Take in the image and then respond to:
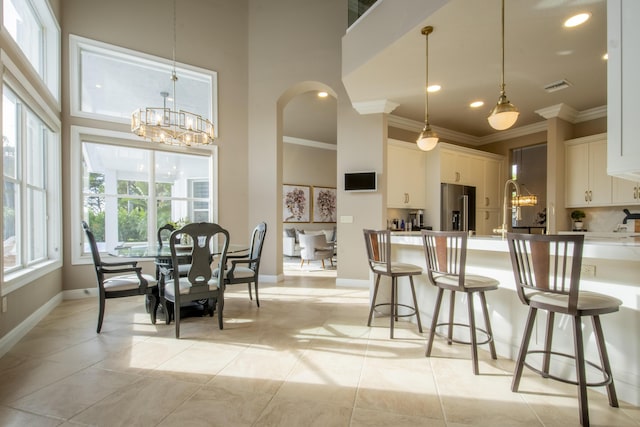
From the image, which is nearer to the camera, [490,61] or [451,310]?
[451,310]

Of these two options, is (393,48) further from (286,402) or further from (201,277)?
(286,402)

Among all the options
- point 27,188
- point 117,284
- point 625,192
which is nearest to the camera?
point 117,284

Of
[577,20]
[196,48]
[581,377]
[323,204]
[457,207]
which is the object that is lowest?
[581,377]

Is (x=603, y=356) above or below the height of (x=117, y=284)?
below

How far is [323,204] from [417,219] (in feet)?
13.9

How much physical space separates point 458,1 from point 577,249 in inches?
78.7

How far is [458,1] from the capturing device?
8.11 feet

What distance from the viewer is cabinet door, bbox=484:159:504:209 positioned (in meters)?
6.34

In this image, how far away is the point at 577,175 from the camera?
516cm

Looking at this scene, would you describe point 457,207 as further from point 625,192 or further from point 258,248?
point 258,248

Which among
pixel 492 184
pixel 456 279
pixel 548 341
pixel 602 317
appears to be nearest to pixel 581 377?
pixel 548 341

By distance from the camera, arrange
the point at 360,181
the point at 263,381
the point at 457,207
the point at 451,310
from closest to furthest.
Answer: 1. the point at 263,381
2. the point at 451,310
3. the point at 360,181
4. the point at 457,207

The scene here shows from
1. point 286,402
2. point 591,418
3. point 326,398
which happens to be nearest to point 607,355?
point 591,418

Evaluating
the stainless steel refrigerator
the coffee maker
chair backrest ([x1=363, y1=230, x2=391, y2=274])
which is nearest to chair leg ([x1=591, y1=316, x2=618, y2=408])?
chair backrest ([x1=363, y1=230, x2=391, y2=274])
